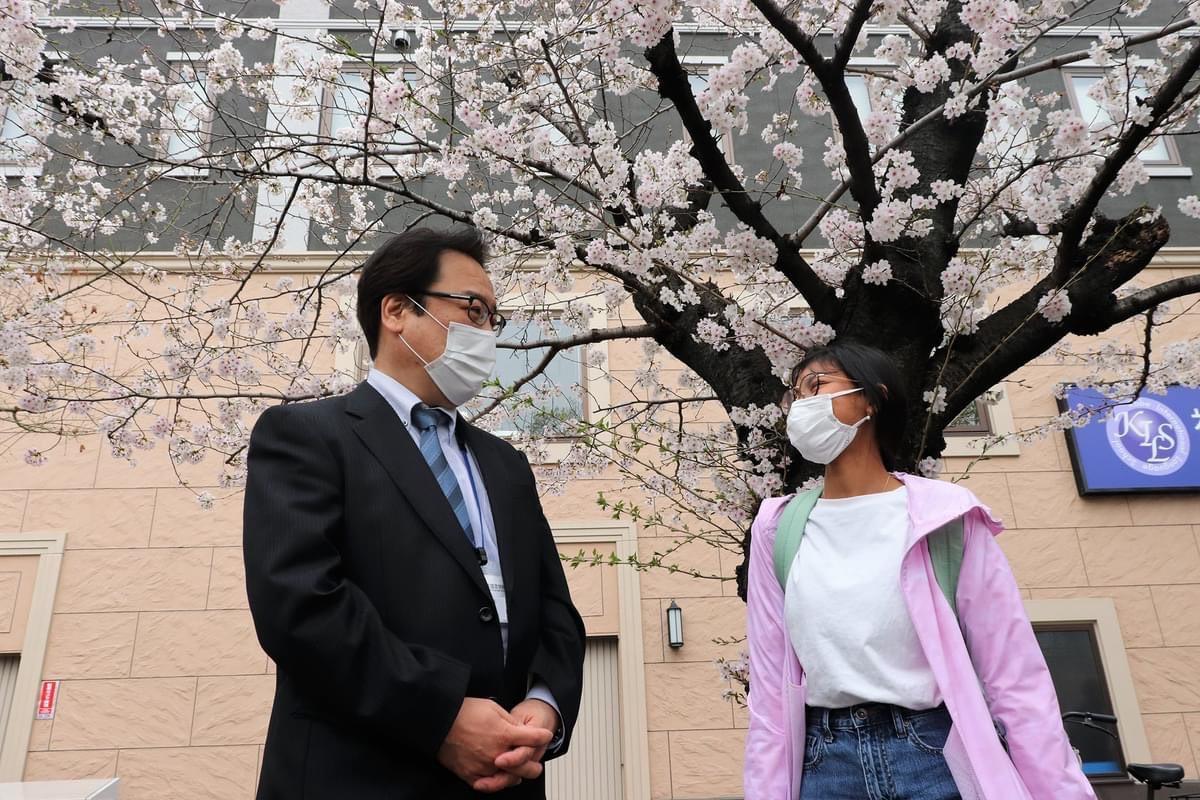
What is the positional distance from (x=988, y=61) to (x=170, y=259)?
7.53m

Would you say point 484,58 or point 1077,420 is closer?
point 484,58

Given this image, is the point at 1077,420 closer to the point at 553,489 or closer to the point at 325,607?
the point at 553,489

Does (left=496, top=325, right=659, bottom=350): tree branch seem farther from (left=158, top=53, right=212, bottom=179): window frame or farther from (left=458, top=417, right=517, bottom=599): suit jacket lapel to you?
(left=158, top=53, right=212, bottom=179): window frame

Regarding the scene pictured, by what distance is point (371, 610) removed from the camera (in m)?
1.49

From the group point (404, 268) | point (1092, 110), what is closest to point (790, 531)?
point (404, 268)

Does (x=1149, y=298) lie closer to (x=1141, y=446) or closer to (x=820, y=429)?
(x=820, y=429)

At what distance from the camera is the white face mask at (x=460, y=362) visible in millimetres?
1970

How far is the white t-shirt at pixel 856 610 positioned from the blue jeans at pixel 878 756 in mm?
35

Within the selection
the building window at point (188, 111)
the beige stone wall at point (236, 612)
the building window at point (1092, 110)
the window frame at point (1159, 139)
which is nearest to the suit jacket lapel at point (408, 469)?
the building window at point (188, 111)

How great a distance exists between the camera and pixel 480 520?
1.84 meters

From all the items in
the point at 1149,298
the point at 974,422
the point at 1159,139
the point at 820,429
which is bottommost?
the point at 820,429

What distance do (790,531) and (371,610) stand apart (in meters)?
1.17

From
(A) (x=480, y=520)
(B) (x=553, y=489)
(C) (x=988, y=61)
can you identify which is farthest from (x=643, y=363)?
(A) (x=480, y=520)

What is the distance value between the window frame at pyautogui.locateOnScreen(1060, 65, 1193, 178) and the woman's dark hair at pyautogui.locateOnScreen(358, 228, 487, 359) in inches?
361
